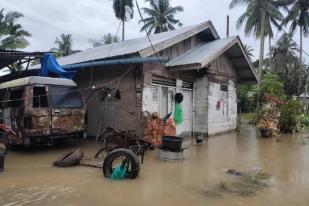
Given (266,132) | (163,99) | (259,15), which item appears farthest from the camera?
(259,15)

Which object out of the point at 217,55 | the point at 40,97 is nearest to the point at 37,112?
the point at 40,97

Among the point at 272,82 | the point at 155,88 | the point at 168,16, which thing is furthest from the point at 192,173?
the point at 168,16

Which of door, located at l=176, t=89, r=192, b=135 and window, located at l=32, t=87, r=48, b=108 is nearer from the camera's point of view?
window, located at l=32, t=87, r=48, b=108

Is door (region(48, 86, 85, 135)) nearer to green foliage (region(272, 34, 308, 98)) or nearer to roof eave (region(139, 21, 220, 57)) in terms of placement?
roof eave (region(139, 21, 220, 57))

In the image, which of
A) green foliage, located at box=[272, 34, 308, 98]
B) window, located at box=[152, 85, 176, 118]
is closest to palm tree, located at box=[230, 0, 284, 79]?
green foliage, located at box=[272, 34, 308, 98]

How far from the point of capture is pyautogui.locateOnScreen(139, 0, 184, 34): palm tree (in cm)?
4316

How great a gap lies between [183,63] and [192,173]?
5.84 m

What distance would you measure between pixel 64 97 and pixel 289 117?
40.1 ft

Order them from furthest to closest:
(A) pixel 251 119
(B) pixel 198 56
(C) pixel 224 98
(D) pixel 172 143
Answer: (A) pixel 251 119 < (C) pixel 224 98 < (B) pixel 198 56 < (D) pixel 172 143

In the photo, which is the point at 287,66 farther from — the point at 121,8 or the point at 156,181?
the point at 156,181

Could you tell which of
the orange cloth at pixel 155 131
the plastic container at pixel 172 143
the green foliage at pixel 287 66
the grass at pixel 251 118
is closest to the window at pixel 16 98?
the orange cloth at pixel 155 131

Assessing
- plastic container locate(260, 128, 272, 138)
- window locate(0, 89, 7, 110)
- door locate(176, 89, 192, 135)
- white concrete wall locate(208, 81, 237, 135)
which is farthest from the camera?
plastic container locate(260, 128, 272, 138)

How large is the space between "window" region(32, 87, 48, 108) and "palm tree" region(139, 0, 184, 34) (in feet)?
112

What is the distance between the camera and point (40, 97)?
10.2m
